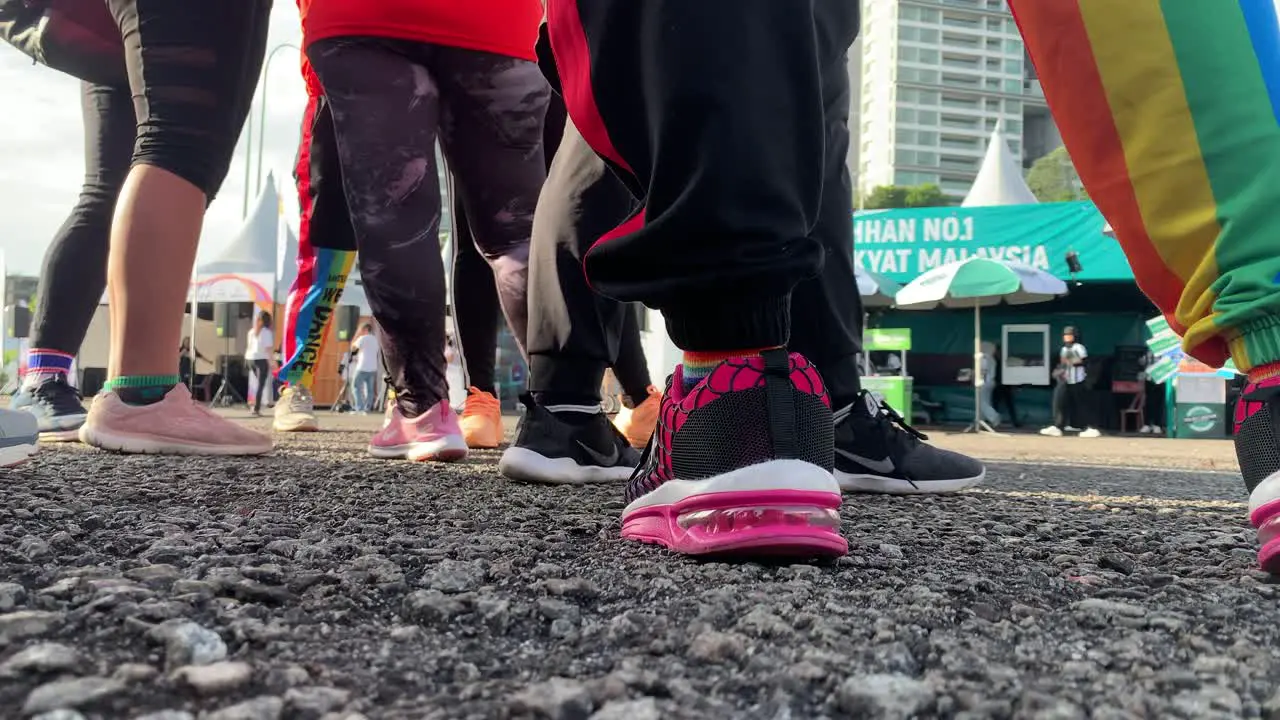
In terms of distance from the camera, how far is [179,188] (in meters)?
1.91

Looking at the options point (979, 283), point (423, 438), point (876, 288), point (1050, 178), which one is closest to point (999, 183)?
point (876, 288)

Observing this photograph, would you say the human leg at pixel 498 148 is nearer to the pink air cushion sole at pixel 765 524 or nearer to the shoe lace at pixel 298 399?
the pink air cushion sole at pixel 765 524

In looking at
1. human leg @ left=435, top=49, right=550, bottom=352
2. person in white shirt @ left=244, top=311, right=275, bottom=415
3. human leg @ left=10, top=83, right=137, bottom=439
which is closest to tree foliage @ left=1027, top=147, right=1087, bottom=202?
person in white shirt @ left=244, top=311, right=275, bottom=415

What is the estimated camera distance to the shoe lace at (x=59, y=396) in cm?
228

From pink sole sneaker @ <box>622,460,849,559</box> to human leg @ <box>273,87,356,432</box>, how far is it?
7.52 ft

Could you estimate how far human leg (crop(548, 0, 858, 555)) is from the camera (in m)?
0.81

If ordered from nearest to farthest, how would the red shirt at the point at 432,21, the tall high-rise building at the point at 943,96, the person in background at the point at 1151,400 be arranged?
the red shirt at the point at 432,21 → the person in background at the point at 1151,400 → the tall high-rise building at the point at 943,96

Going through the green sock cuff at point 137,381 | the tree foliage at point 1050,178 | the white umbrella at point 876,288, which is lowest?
the green sock cuff at point 137,381

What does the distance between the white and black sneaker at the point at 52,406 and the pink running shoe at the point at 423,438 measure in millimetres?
812

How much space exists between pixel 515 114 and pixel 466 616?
1.65m

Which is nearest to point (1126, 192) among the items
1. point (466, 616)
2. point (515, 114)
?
point (466, 616)

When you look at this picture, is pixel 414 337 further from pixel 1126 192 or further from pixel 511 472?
pixel 1126 192

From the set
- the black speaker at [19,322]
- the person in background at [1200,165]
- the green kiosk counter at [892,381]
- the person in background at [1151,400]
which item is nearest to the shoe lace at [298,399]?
the person in background at [1200,165]

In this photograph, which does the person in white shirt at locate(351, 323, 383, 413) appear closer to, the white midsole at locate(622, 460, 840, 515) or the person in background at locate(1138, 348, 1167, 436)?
the person in background at locate(1138, 348, 1167, 436)
